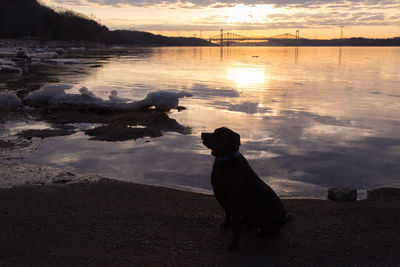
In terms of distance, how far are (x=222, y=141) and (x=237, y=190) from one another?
0.58 m

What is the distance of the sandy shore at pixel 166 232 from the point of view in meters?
3.92

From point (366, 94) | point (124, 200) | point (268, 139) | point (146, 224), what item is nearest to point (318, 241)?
point (146, 224)

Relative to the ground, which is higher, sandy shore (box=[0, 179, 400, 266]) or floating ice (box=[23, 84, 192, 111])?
floating ice (box=[23, 84, 192, 111])

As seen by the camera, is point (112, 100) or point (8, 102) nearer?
point (8, 102)


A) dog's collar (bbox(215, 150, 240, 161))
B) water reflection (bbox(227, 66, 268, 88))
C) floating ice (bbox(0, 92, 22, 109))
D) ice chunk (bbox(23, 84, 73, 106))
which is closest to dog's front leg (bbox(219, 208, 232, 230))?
dog's collar (bbox(215, 150, 240, 161))

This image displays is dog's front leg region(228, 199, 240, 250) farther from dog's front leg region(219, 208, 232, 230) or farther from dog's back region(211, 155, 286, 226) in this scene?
dog's front leg region(219, 208, 232, 230)

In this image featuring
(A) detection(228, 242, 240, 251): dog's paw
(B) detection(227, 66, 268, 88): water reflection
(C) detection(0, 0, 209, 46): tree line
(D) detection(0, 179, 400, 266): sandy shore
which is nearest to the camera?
(D) detection(0, 179, 400, 266): sandy shore

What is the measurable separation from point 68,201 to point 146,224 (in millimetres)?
1331

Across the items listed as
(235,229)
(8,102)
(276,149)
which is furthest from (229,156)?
(8,102)

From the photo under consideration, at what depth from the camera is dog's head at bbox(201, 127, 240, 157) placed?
418 centimetres

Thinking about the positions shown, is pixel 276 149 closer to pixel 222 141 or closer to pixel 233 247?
pixel 222 141

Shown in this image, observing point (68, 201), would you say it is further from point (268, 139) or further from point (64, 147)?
point (268, 139)

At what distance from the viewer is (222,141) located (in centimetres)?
420

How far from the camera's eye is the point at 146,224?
185 inches
